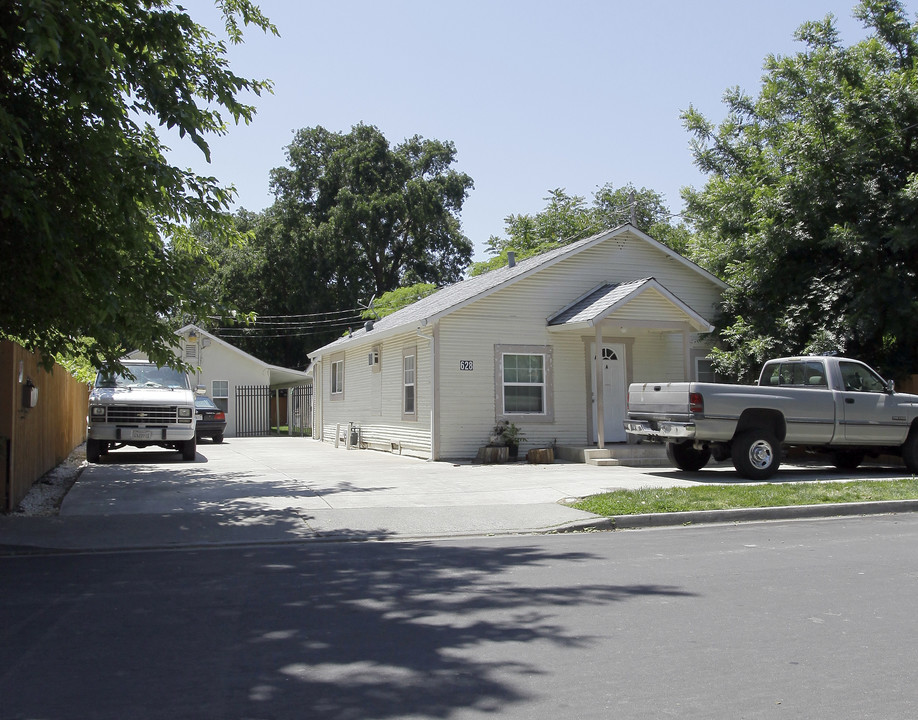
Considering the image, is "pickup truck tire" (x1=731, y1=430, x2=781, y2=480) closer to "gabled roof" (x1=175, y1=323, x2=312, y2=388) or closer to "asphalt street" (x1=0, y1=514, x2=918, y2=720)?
"asphalt street" (x1=0, y1=514, x2=918, y2=720)

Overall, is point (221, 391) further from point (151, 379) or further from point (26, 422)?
point (26, 422)

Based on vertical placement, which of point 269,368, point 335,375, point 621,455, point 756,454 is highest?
point 269,368

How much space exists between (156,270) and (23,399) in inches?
136

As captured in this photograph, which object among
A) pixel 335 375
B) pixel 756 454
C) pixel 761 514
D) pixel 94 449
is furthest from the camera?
pixel 335 375

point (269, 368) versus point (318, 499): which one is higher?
point (269, 368)


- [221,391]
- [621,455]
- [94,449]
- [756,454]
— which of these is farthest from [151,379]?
[221,391]

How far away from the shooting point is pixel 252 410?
3566cm

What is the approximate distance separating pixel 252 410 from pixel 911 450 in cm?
2655

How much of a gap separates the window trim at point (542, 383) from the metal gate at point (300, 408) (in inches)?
705

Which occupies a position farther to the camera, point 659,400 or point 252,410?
point 252,410

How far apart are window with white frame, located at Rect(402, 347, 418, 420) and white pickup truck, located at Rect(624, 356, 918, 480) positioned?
20.9 ft

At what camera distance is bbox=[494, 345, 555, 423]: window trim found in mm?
18797

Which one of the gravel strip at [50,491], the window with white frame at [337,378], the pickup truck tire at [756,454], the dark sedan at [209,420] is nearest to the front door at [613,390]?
the pickup truck tire at [756,454]

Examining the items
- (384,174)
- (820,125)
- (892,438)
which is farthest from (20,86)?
(384,174)
